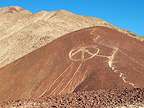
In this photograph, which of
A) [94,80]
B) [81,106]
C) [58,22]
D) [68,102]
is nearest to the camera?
[81,106]

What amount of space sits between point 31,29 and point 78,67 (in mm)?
31870

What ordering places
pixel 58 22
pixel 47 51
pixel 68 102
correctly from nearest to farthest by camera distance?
pixel 68 102
pixel 47 51
pixel 58 22

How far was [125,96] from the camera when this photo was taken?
2447cm

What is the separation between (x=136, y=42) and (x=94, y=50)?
20.3 feet

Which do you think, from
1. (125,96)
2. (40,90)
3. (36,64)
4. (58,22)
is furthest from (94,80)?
(58,22)

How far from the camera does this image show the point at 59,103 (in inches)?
1035

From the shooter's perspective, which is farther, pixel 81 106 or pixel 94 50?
pixel 94 50

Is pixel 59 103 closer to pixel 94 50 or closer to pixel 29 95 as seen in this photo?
pixel 29 95

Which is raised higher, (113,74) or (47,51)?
(47,51)

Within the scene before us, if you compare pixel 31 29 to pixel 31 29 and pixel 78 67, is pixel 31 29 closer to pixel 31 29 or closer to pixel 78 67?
pixel 31 29

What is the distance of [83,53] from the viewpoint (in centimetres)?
4538

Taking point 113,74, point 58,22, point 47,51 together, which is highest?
point 58,22

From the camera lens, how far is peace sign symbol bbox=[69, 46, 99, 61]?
44.2 metres

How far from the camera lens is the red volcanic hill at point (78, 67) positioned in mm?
38938
